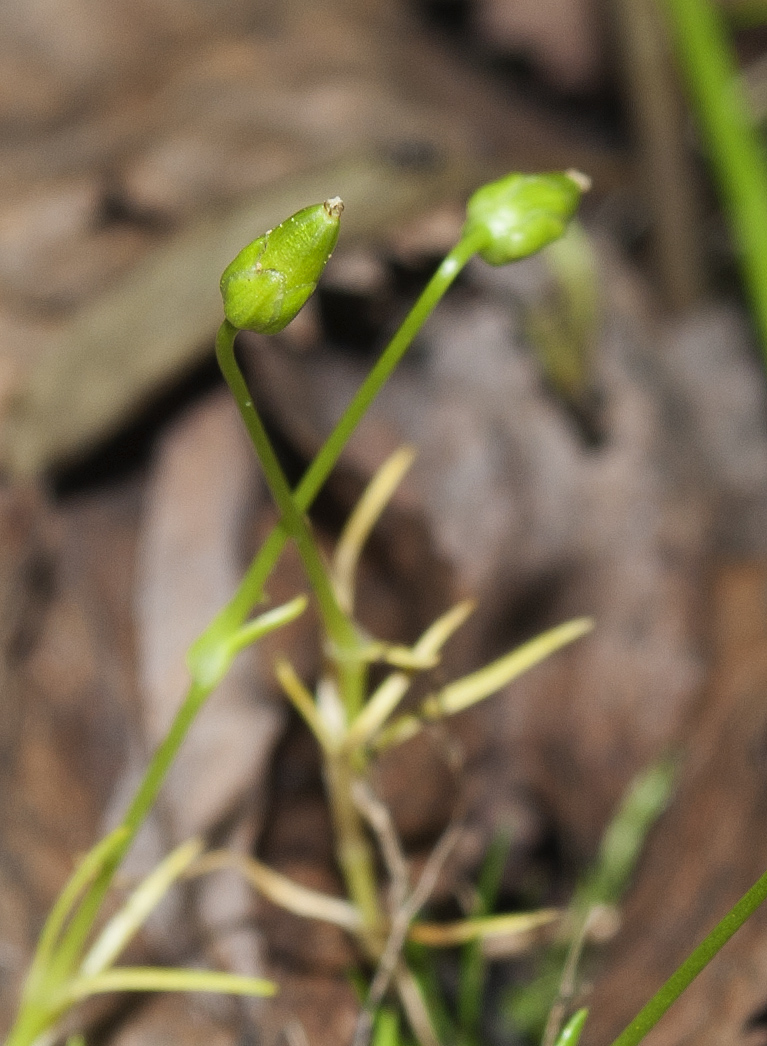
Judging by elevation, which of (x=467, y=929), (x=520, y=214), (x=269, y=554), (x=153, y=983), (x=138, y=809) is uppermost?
(x=520, y=214)

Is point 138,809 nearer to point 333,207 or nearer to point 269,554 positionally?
point 269,554

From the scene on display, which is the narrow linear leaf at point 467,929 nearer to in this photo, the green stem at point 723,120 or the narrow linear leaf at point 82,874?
the narrow linear leaf at point 82,874

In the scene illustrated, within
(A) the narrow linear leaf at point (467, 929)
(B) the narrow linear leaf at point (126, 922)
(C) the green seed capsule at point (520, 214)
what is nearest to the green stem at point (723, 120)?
(C) the green seed capsule at point (520, 214)

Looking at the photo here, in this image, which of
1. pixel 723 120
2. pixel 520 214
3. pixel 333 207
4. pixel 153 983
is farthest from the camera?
pixel 723 120

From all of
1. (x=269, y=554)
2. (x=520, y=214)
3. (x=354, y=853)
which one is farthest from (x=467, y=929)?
(x=520, y=214)

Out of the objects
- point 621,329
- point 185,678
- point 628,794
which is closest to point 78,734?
point 185,678

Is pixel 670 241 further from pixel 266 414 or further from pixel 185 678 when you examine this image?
pixel 185 678
